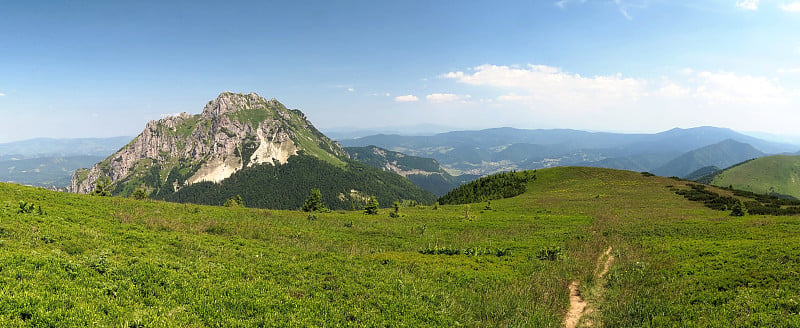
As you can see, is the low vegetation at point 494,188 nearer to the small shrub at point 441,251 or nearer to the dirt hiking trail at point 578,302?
the small shrub at point 441,251

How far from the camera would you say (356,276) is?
59.4 feet

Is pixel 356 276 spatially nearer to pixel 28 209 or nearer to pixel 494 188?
pixel 28 209

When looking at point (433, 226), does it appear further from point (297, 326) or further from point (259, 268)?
point (297, 326)

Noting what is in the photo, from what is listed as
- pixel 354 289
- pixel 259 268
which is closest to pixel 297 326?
pixel 354 289

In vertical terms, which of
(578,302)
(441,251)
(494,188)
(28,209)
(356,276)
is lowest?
(494,188)

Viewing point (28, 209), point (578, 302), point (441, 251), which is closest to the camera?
point (578, 302)

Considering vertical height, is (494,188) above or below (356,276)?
below

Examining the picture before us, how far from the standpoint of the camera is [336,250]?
2584cm

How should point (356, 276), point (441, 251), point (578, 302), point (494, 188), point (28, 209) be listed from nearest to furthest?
point (578, 302), point (356, 276), point (28, 209), point (441, 251), point (494, 188)

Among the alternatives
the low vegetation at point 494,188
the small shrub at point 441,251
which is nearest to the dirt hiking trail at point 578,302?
the small shrub at point 441,251

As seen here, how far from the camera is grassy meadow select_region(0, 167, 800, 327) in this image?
39.4 feet

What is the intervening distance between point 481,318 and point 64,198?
43.7 m

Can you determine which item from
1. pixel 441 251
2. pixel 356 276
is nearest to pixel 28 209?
pixel 356 276

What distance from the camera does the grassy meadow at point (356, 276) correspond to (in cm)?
1201
